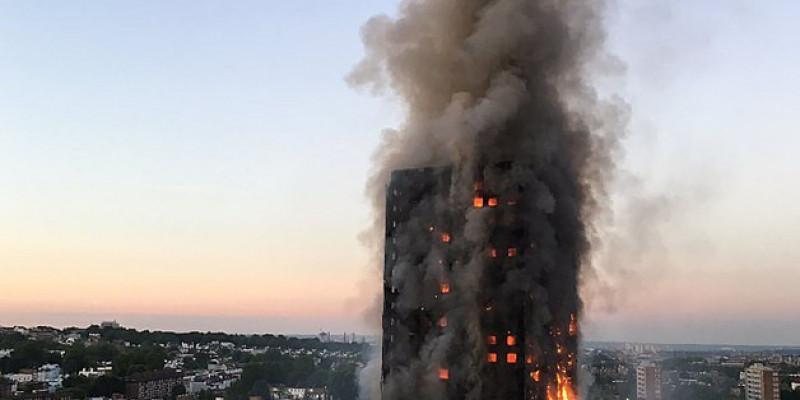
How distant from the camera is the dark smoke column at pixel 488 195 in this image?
39719 millimetres

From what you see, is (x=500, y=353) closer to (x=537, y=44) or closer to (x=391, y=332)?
(x=391, y=332)

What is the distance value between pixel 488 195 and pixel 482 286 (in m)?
4.64

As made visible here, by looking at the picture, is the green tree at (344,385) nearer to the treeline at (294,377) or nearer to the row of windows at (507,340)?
the treeline at (294,377)

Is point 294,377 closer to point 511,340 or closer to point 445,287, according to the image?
point 445,287

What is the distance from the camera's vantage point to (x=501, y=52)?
142 ft

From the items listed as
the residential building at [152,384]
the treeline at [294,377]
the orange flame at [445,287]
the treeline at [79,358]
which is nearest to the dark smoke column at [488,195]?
the orange flame at [445,287]

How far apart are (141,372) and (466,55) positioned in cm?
9312

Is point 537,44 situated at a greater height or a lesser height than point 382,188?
greater

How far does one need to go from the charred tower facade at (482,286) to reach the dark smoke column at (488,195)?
61mm

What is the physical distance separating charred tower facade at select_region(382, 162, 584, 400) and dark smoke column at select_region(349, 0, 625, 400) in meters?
0.06

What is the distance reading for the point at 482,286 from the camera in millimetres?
40062

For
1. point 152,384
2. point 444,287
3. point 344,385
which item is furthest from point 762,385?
point 444,287

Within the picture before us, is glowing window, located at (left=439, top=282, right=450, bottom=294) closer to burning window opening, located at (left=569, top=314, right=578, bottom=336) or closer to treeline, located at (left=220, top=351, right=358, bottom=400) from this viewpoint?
burning window opening, located at (left=569, top=314, right=578, bottom=336)

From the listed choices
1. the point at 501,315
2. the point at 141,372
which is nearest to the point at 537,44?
the point at 501,315
